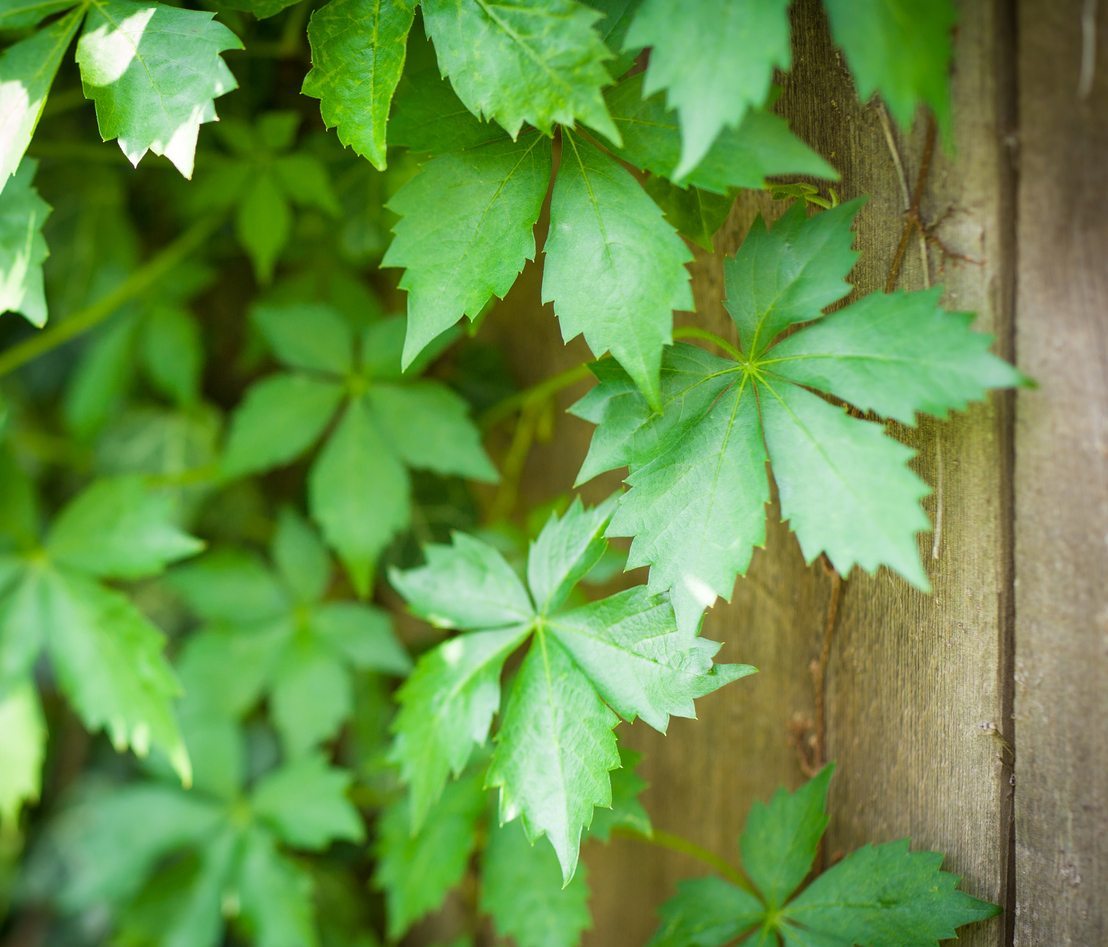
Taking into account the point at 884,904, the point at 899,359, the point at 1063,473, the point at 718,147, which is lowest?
the point at 884,904

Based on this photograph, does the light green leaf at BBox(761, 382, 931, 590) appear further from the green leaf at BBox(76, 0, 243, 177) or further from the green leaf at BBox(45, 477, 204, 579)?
the green leaf at BBox(45, 477, 204, 579)

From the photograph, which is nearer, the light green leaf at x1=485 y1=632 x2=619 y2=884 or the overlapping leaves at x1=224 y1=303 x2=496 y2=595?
the light green leaf at x1=485 y1=632 x2=619 y2=884

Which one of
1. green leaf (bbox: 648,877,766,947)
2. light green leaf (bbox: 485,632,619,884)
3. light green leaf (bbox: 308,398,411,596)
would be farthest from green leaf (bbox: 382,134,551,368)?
green leaf (bbox: 648,877,766,947)

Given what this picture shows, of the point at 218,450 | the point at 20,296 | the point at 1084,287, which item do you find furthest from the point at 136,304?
the point at 1084,287

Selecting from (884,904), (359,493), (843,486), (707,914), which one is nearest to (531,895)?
(707,914)

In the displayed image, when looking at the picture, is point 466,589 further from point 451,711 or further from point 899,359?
point 899,359

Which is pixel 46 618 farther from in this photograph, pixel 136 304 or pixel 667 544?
pixel 667 544
